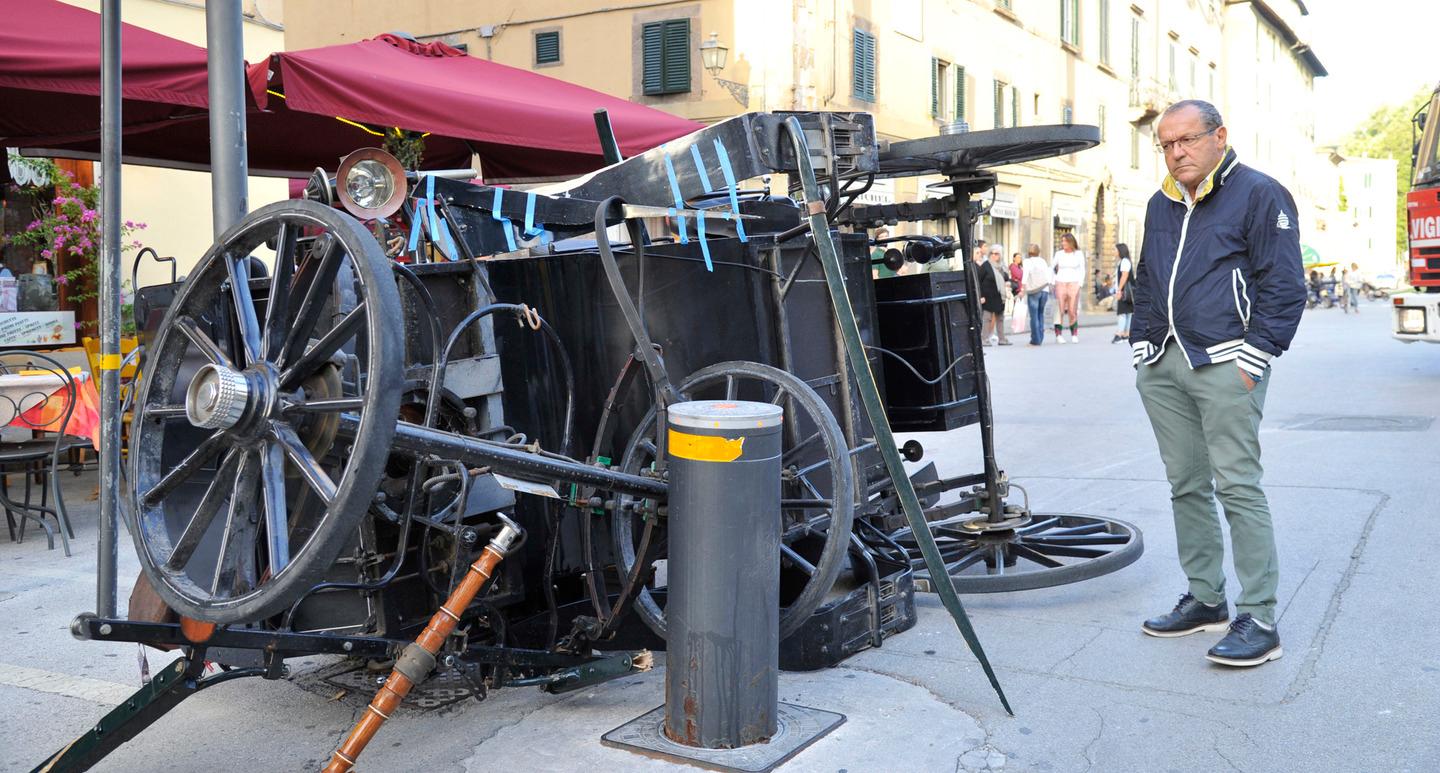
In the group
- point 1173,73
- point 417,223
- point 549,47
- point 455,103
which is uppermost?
point 1173,73

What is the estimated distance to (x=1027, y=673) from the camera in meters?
3.96

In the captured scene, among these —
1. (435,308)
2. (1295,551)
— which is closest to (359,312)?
(435,308)

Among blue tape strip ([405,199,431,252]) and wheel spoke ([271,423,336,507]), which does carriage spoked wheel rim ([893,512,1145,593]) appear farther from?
wheel spoke ([271,423,336,507])

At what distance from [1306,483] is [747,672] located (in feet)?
16.0

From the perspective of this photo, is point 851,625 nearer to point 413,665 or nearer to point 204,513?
point 413,665

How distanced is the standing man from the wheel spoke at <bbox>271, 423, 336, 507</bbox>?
108 inches

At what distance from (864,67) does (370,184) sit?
19.5m

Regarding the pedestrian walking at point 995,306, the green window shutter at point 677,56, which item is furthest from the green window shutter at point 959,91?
the green window shutter at point 677,56

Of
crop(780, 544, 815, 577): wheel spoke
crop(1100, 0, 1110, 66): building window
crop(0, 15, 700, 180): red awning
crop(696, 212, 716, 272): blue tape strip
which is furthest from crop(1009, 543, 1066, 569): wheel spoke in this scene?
crop(1100, 0, 1110, 66): building window

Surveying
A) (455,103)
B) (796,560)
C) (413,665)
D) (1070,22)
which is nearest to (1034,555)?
(796,560)

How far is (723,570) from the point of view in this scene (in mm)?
3176

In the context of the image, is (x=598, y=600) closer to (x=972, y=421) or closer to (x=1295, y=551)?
(x=972, y=421)

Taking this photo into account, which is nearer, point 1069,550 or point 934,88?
point 1069,550

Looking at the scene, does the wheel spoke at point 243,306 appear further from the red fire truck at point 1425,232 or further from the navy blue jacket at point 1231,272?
the red fire truck at point 1425,232
